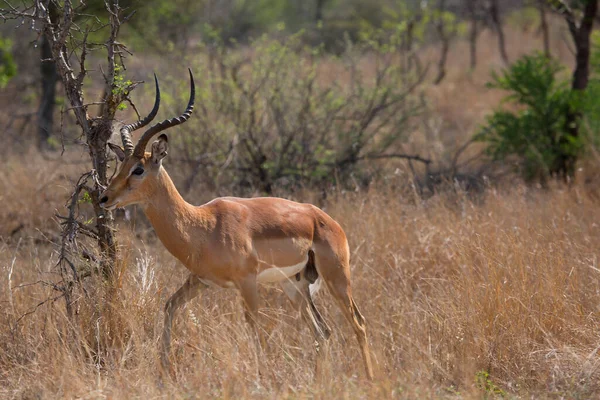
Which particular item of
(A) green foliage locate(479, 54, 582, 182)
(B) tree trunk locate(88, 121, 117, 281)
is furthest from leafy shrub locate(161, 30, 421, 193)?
(B) tree trunk locate(88, 121, 117, 281)

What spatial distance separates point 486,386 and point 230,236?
195 centimetres

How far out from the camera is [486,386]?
5.02m

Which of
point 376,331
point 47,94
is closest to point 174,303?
point 376,331

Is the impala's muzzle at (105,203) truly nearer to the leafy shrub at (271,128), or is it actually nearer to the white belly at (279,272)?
the white belly at (279,272)

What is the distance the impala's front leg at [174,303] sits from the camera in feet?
16.7

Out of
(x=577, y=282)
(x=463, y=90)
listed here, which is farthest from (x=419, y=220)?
(x=463, y=90)

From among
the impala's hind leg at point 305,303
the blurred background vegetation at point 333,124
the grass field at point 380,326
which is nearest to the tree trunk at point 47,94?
the blurred background vegetation at point 333,124

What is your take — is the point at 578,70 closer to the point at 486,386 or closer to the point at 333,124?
the point at 333,124

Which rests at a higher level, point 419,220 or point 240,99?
point 240,99

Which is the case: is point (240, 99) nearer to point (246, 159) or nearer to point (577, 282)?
point (246, 159)

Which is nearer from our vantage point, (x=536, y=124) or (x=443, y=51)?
(x=536, y=124)

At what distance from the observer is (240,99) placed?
33.7ft

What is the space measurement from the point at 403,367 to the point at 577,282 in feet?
5.32

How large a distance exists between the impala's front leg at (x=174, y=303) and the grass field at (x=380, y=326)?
0.26 feet
